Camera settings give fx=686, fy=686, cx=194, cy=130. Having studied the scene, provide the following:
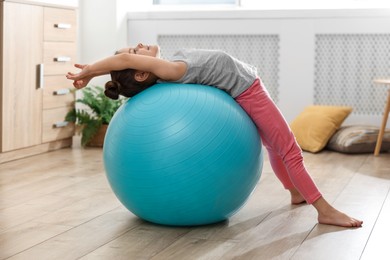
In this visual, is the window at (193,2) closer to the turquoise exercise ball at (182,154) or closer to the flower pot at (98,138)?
Answer: the flower pot at (98,138)

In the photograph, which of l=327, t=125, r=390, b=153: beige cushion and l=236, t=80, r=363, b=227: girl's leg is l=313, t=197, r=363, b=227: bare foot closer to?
l=236, t=80, r=363, b=227: girl's leg

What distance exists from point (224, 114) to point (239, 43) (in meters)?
2.63

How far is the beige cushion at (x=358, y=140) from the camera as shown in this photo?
4.14 meters

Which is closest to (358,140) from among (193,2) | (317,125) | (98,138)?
(317,125)

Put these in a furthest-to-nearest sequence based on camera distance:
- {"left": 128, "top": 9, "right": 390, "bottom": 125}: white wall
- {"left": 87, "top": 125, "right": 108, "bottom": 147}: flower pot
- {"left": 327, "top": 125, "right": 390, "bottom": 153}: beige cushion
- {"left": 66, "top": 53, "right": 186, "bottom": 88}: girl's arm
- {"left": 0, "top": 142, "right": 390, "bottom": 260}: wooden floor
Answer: {"left": 128, "top": 9, "right": 390, "bottom": 125}: white wall < {"left": 87, "top": 125, "right": 108, "bottom": 147}: flower pot < {"left": 327, "top": 125, "right": 390, "bottom": 153}: beige cushion < {"left": 66, "top": 53, "right": 186, "bottom": 88}: girl's arm < {"left": 0, "top": 142, "right": 390, "bottom": 260}: wooden floor

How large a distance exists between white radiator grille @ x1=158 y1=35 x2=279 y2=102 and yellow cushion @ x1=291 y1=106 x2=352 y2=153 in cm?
44

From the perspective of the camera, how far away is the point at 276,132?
2467 mm

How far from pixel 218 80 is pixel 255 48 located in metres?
2.46

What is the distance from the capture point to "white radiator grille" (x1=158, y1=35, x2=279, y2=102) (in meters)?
4.79

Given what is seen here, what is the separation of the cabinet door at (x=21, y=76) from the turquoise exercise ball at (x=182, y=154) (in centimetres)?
153

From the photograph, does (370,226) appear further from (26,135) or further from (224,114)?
(26,135)

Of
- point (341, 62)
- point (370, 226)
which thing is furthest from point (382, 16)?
point (370, 226)

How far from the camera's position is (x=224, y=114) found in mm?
2283

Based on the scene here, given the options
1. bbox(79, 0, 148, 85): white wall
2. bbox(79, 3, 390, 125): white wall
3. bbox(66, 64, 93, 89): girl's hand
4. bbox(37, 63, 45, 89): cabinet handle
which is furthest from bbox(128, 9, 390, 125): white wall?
bbox(66, 64, 93, 89): girl's hand
